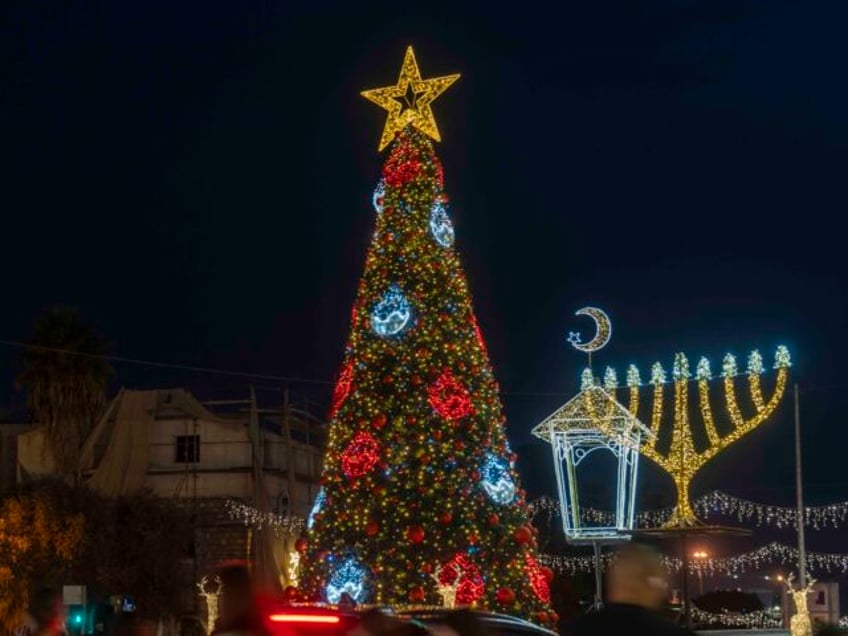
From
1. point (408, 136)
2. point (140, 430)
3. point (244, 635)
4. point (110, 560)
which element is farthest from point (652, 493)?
point (244, 635)

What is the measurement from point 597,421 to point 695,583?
911 inches

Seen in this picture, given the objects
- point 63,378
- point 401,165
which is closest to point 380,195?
point 401,165

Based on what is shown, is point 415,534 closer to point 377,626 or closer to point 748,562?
point 377,626

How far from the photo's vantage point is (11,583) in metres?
38.4

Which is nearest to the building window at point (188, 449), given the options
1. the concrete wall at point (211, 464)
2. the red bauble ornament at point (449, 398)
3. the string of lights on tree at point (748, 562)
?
the concrete wall at point (211, 464)

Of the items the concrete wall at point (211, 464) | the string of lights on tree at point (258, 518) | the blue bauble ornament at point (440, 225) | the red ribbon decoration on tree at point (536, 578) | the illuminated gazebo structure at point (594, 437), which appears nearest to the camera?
the red ribbon decoration on tree at point (536, 578)

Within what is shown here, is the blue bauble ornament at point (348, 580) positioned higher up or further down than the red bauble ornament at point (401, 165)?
further down

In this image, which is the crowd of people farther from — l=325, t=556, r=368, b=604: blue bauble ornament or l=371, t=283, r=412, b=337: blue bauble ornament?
l=371, t=283, r=412, b=337: blue bauble ornament

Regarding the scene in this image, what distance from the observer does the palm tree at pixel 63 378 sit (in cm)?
4562

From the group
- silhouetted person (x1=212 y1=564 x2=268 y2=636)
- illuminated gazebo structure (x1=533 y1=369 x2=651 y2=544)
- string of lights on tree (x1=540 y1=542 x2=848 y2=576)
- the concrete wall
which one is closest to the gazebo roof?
illuminated gazebo structure (x1=533 y1=369 x2=651 y2=544)

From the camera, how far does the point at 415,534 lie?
98.5 feet

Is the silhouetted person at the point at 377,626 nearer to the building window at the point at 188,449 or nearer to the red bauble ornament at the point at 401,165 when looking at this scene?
the red bauble ornament at the point at 401,165

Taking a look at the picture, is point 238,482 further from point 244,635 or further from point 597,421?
point 244,635

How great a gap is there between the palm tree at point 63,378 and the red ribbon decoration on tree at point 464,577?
19.5 m
